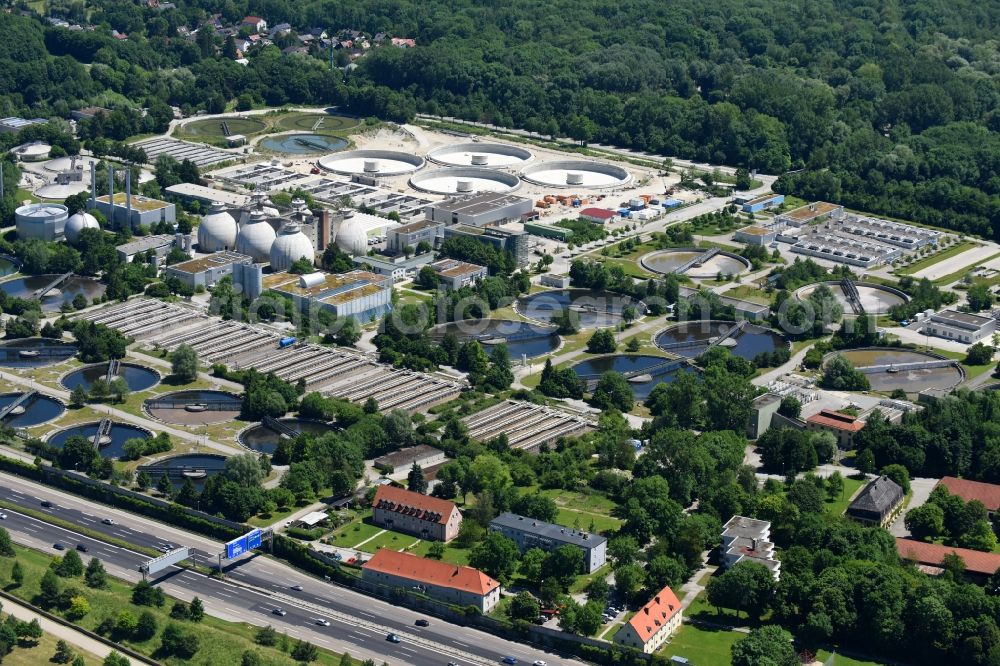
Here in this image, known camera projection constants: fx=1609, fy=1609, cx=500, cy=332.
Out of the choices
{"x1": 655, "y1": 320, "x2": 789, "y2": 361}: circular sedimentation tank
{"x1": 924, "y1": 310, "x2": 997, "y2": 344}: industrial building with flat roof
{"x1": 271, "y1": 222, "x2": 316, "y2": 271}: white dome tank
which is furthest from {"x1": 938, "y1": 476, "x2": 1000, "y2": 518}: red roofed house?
{"x1": 271, "y1": 222, "x2": 316, "y2": 271}: white dome tank

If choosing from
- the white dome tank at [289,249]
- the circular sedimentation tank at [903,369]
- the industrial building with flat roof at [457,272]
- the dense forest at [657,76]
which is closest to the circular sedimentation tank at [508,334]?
the industrial building with flat roof at [457,272]

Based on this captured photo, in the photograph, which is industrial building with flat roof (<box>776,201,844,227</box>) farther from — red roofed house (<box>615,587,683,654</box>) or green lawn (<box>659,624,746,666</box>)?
green lawn (<box>659,624,746,666</box>)

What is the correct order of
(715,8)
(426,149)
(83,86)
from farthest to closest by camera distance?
(715,8), (83,86), (426,149)

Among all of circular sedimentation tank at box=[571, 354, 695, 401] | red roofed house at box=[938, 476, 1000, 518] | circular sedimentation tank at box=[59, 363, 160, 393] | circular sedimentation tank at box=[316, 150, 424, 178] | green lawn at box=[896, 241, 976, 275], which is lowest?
circular sedimentation tank at box=[59, 363, 160, 393]

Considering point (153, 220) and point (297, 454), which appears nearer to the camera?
point (297, 454)

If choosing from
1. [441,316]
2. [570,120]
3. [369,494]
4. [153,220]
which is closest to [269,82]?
[570,120]

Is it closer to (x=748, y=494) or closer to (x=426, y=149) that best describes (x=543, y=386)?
(x=748, y=494)

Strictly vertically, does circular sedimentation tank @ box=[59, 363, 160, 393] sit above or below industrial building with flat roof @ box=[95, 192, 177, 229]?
below
